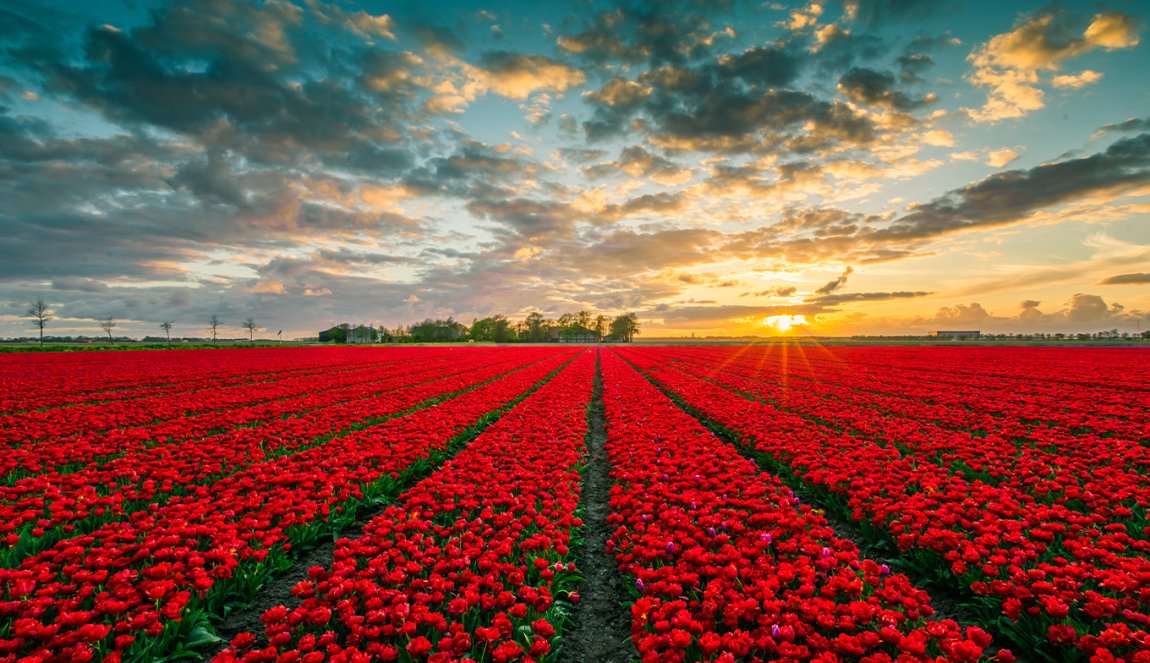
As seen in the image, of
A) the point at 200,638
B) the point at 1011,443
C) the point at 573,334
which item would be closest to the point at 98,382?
the point at 200,638

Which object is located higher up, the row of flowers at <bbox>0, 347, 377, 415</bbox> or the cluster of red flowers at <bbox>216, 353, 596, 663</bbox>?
the row of flowers at <bbox>0, 347, 377, 415</bbox>

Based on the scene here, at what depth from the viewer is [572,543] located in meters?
5.99

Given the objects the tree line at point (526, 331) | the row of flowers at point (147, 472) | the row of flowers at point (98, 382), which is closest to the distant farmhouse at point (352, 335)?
the tree line at point (526, 331)

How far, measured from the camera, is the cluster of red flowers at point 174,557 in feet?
11.9

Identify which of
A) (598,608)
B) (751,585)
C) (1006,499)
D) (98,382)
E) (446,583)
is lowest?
(598,608)

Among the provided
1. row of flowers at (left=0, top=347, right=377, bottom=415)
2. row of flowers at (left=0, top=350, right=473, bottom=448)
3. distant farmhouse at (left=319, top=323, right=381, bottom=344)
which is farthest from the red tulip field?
distant farmhouse at (left=319, top=323, right=381, bottom=344)

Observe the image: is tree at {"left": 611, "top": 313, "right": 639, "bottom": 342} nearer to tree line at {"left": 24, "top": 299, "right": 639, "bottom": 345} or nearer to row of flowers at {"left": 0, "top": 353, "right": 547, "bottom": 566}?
tree line at {"left": 24, "top": 299, "right": 639, "bottom": 345}

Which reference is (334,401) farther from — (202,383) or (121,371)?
(121,371)

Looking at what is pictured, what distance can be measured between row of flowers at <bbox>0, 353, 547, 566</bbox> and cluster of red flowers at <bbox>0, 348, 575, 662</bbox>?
31cm

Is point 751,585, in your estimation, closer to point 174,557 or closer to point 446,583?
point 446,583

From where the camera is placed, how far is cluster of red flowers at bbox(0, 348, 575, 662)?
3635 millimetres

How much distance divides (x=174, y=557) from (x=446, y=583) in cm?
289

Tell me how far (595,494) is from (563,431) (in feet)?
8.95

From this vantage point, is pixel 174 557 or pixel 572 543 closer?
pixel 174 557
